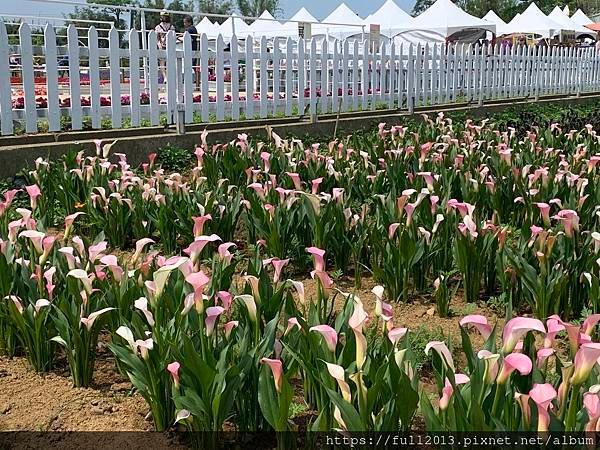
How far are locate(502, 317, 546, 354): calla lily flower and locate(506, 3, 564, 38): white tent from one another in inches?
1092

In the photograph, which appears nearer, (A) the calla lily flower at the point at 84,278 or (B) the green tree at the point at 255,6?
(A) the calla lily flower at the point at 84,278

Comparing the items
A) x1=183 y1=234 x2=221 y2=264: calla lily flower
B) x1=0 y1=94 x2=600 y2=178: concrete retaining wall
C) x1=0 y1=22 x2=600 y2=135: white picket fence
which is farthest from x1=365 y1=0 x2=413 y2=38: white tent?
x1=183 y1=234 x2=221 y2=264: calla lily flower

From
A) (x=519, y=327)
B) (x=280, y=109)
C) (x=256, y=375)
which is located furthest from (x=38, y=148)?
(x=519, y=327)

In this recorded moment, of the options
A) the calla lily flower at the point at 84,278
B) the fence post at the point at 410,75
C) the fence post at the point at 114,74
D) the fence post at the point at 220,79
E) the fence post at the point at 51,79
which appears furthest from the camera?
the fence post at the point at 410,75

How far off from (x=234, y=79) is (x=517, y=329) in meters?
6.42

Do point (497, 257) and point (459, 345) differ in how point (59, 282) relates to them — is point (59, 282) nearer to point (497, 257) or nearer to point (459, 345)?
point (459, 345)

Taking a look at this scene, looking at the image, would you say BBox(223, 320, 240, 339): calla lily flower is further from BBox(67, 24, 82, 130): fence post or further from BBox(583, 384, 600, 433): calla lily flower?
BBox(67, 24, 82, 130): fence post

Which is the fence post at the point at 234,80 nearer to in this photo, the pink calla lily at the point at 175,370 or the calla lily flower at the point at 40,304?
the calla lily flower at the point at 40,304

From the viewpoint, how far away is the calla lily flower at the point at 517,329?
60.0 inches

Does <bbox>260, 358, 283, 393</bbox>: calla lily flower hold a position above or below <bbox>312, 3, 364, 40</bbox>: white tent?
below

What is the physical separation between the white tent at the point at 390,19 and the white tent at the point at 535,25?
19.9 ft

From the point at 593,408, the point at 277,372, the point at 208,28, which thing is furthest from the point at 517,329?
the point at 208,28

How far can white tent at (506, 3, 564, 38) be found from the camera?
27091mm

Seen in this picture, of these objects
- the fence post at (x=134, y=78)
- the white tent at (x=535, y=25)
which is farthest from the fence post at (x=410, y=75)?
the white tent at (x=535, y=25)
